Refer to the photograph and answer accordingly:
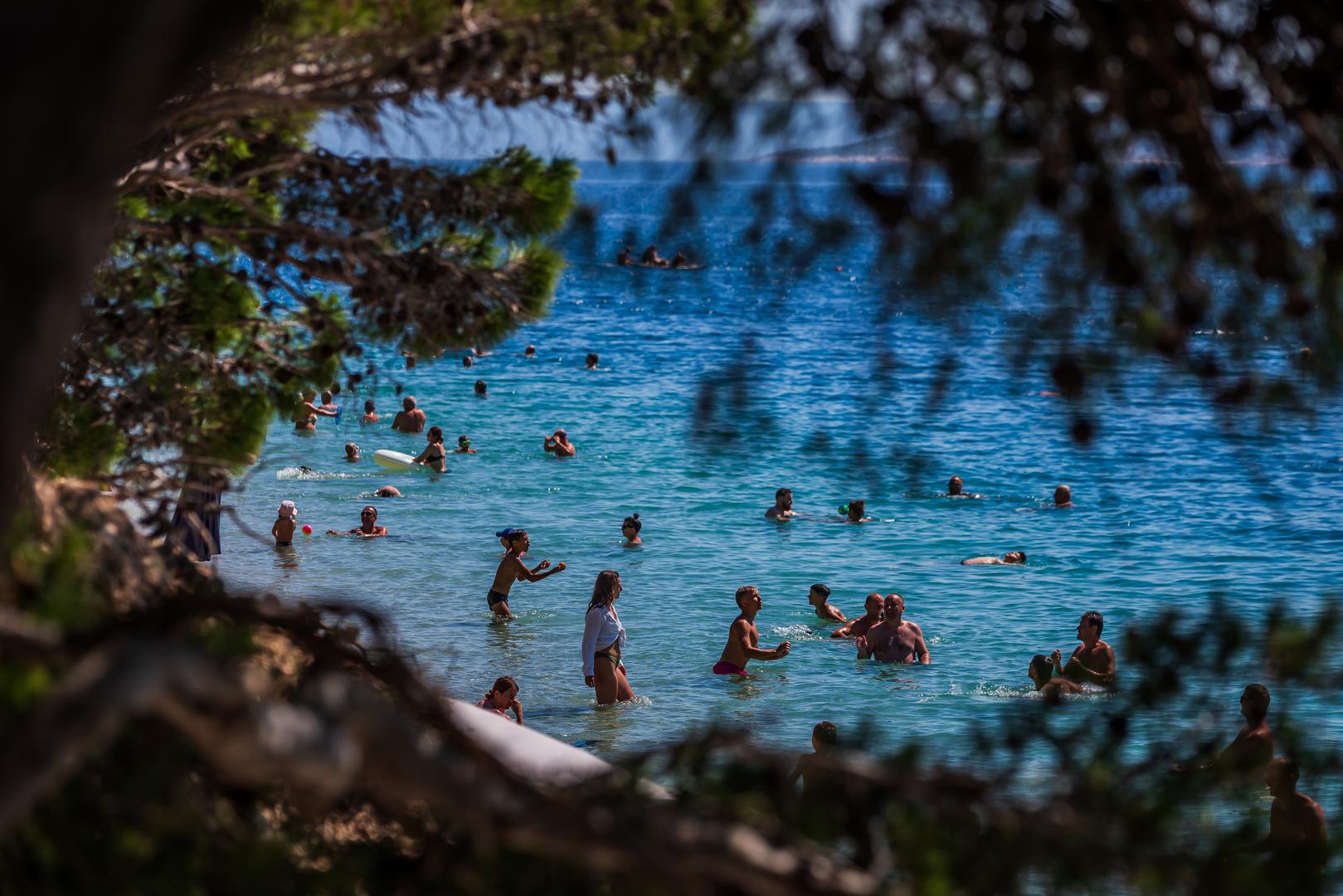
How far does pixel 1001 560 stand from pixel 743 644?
7.94m

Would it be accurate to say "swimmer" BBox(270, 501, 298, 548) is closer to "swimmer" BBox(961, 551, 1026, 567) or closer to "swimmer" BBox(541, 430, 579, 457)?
"swimmer" BBox(961, 551, 1026, 567)

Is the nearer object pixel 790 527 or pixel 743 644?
pixel 743 644

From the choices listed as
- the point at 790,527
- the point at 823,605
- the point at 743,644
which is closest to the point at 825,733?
the point at 743,644

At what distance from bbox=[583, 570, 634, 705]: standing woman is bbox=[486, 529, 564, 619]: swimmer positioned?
2556 millimetres

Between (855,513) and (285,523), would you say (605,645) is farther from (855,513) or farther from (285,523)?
(855,513)

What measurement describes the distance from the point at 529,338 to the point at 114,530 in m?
45.8

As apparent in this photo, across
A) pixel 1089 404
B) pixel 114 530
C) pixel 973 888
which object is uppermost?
pixel 1089 404

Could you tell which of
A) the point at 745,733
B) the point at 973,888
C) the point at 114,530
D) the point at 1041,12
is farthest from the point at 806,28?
the point at 114,530

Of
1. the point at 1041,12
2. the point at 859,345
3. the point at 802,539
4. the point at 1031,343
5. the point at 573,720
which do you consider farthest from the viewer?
the point at 859,345

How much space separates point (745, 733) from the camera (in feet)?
10.2

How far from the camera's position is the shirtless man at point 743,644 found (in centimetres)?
1475

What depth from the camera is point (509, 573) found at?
17.3 metres

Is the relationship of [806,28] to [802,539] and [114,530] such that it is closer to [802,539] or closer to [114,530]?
[114,530]

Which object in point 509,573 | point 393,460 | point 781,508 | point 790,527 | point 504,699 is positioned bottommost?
point 504,699
